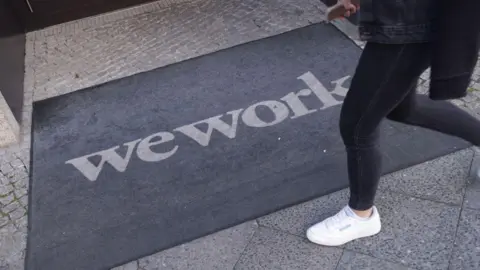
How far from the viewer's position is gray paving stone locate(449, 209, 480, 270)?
8.50 ft

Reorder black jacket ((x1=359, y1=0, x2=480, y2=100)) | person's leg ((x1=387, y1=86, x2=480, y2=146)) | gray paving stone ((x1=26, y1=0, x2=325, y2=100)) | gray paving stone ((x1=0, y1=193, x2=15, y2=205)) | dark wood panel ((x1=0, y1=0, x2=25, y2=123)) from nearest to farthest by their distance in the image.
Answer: black jacket ((x1=359, y1=0, x2=480, y2=100)) < person's leg ((x1=387, y1=86, x2=480, y2=146)) < gray paving stone ((x1=0, y1=193, x2=15, y2=205)) < dark wood panel ((x1=0, y1=0, x2=25, y2=123)) < gray paving stone ((x1=26, y1=0, x2=325, y2=100))

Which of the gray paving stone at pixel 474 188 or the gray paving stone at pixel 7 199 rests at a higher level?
the gray paving stone at pixel 7 199

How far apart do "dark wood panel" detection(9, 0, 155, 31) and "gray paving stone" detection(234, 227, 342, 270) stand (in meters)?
3.24

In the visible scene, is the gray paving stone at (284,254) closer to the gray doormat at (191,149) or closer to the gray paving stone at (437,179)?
the gray doormat at (191,149)

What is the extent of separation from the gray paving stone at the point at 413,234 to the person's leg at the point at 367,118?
8 cm

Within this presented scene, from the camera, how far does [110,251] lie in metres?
2.95

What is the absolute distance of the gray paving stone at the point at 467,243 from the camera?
2.59m

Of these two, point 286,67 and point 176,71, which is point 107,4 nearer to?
point 176,71

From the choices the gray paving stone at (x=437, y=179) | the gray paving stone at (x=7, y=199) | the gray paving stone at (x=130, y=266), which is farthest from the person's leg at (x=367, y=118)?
the gray paving stone at (x=7, y=199)

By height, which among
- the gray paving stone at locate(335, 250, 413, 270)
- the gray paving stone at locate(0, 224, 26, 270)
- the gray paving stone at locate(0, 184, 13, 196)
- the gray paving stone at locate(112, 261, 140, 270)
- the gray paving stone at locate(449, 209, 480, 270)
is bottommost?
the gray paving stone at locate(449, 209, 480, 270)

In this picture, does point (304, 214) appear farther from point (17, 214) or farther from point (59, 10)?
point (59, 10)

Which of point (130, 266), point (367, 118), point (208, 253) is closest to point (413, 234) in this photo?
point (367, 118)

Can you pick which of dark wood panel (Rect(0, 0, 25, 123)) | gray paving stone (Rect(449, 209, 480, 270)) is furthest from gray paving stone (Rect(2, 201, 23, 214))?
gray paving stone (Rect(449, 209, 480, 270))

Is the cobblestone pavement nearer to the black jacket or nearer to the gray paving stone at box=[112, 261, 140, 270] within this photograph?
the gray paving stone at box=[112, 261, 140, 270]
